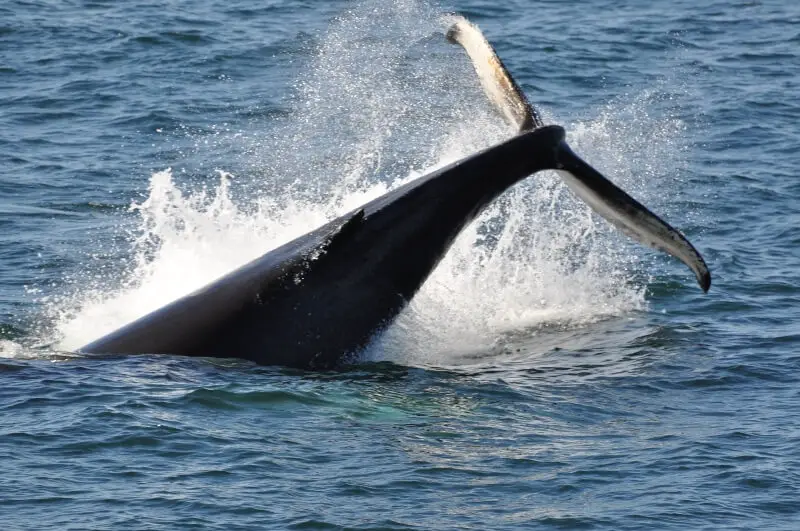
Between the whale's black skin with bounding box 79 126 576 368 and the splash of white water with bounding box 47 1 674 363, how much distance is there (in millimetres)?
548

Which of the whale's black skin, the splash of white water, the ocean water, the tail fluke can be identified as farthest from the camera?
the splash of white water

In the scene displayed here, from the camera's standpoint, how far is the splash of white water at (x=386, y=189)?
16.2m

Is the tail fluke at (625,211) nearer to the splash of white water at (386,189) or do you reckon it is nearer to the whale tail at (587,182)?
the whale tail at (587,182)

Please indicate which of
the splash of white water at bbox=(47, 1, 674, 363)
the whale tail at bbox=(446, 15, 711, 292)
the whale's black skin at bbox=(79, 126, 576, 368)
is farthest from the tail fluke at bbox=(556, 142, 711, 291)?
the splash of white water at bbox=(47, 1, 674, 363)

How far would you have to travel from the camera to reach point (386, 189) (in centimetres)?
2044

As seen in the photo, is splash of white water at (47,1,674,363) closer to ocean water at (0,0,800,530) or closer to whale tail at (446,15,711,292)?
ocean water at (0,0,800,530)

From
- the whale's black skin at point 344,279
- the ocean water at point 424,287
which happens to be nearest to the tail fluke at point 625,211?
the whale's black skin at point 344,279

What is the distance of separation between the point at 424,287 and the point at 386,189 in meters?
4.46

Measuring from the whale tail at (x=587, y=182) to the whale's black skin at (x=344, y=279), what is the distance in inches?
9.3

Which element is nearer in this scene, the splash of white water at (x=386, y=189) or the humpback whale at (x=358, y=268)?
the humpback whale at (x=358, y=268)

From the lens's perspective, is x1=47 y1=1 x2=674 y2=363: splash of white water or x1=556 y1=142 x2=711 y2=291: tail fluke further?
x1=47 y1=1 x2=674 y2=363: splash of white water

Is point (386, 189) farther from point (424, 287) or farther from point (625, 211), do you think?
point (625, 211)

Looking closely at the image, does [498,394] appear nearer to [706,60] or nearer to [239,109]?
[239,109]

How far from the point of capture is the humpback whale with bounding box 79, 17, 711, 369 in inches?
516
